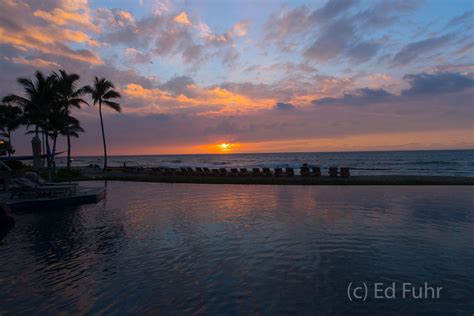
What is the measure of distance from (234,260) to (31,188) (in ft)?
42.5

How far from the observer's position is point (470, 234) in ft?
28.4

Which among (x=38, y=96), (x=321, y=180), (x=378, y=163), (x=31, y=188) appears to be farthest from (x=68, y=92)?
(x=378, y=163)

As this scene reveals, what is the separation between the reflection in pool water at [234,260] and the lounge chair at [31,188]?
2446mm

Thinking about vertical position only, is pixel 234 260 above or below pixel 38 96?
below

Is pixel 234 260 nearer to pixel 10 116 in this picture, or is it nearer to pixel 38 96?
pixel 38 96

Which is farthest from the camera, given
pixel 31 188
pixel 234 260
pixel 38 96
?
pixel 38 96

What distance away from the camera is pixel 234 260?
6914 millimetres

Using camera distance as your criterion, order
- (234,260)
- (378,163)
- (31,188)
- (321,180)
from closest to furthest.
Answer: (234,260)
(31,188)
(321,180)
(378,163)

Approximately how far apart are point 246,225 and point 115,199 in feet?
33.4

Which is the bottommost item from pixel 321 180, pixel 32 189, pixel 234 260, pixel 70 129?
pixel 234 260

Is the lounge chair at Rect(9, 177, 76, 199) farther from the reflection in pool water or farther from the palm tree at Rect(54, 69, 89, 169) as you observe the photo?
the palm tree at Rect(54, 69, 89, 169)

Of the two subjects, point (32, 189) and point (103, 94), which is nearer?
point (32, 189)

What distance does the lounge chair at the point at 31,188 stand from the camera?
47.8 feet

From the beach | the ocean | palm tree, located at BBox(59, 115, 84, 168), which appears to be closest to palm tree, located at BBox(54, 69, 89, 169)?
palm tree, located at BBox(59, 115, 84, 168)
